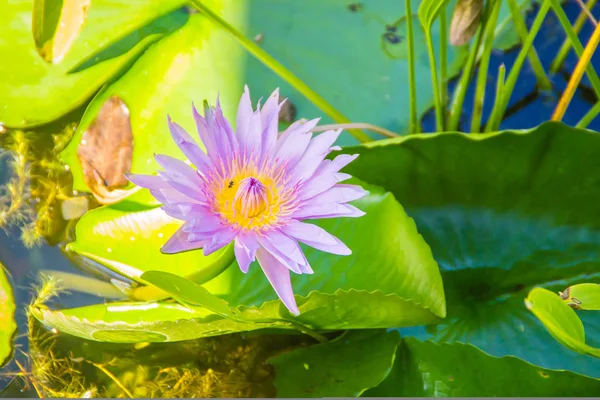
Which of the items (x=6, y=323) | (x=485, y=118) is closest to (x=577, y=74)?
(x=485, y=118)

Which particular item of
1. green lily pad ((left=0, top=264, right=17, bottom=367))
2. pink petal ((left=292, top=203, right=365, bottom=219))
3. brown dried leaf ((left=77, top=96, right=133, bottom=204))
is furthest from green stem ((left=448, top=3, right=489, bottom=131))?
green lily pad ((left=0, top=264, right=17, bottom=367))

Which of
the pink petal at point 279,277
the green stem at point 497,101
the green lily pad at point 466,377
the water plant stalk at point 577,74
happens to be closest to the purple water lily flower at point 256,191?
the pink petal at point 279,277

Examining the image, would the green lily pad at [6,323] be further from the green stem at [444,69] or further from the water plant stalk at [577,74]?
the water plant stalk at [577,74]

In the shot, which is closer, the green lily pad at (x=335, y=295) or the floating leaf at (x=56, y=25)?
the green lily pad at (x=335, y=295)

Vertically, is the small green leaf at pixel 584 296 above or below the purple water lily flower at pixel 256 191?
below

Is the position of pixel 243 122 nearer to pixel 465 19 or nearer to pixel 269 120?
pixel 269 120

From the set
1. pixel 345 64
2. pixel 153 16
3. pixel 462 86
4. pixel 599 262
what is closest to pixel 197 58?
pixel 153 16

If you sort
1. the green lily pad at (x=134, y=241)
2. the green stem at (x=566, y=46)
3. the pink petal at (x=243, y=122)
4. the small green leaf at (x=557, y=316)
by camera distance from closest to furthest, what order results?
the small green leaf at (x=557, y=316) < the pink petal at (x=243, y=122) < the green lily pad at (x=134, y=241) < the green stem at (x=566, y=46)
